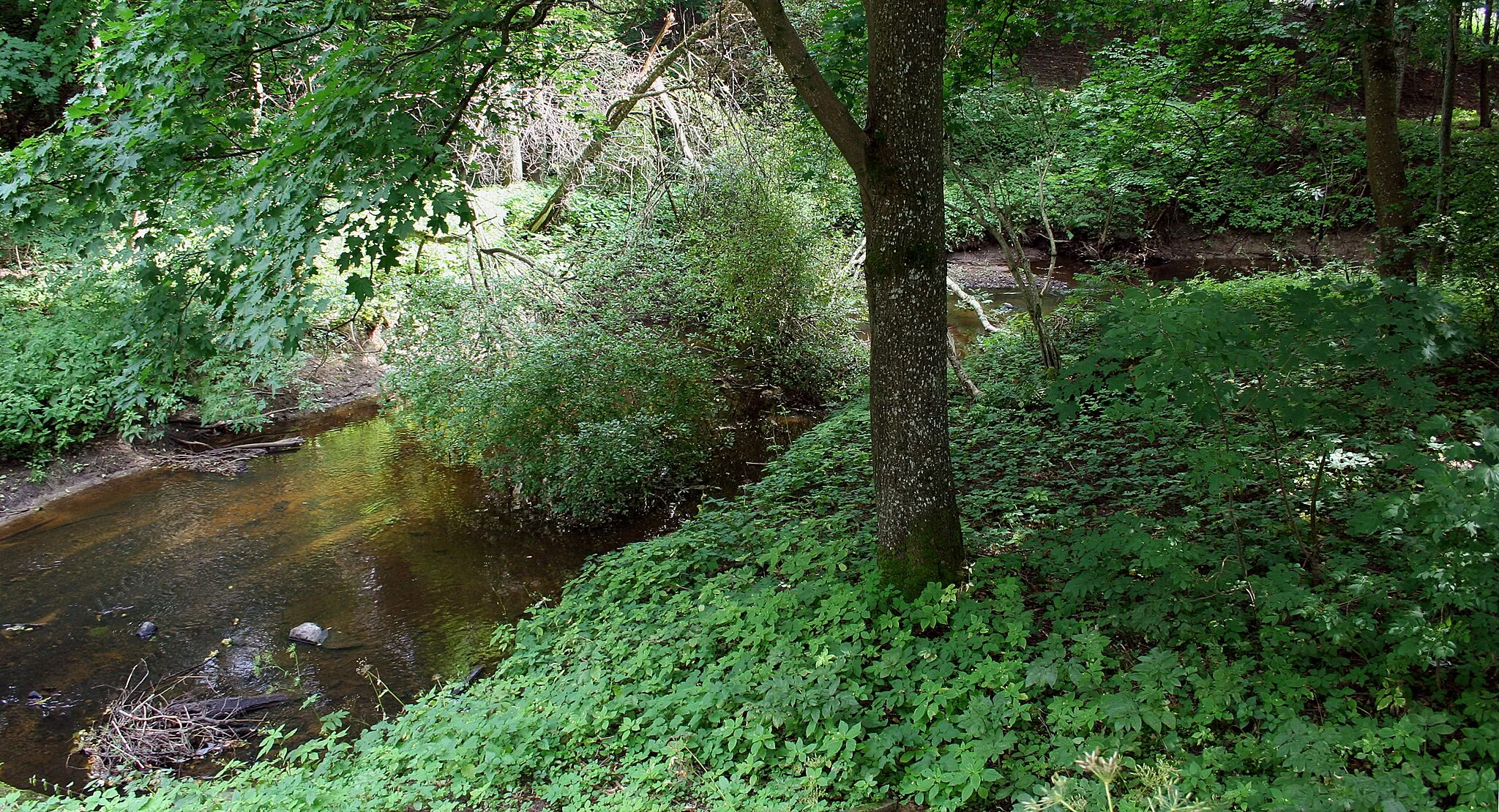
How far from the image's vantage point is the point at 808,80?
362cm

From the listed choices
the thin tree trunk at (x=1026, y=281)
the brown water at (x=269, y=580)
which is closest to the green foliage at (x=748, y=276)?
the brown water at (x=269, y=580)

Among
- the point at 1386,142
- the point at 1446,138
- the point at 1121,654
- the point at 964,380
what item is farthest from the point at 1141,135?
the point at 1121,654

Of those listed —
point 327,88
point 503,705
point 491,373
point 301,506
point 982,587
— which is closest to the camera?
point 327,88

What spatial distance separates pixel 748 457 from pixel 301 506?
5279 millimetres

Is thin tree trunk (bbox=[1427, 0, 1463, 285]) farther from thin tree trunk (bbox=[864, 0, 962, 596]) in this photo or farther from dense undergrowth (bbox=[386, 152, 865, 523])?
dense undergrowth (bbox=[386, 152, 865, 523])

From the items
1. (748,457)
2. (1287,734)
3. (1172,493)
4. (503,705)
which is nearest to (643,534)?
(748,457)

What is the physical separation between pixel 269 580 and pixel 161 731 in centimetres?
243

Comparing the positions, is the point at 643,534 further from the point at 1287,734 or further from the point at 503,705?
the point at 1287,734

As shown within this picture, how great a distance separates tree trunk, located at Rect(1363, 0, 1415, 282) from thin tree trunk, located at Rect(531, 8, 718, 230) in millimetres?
7408

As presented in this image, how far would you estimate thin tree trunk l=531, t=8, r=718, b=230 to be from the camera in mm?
10305

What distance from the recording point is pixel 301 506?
881cm

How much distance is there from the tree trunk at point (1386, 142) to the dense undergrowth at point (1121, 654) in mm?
1840

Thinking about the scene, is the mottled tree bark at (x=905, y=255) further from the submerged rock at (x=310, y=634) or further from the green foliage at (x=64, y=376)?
the green foliage at (x=64, y=376)

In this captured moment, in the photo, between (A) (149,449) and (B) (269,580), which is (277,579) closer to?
(B) (269,580)
